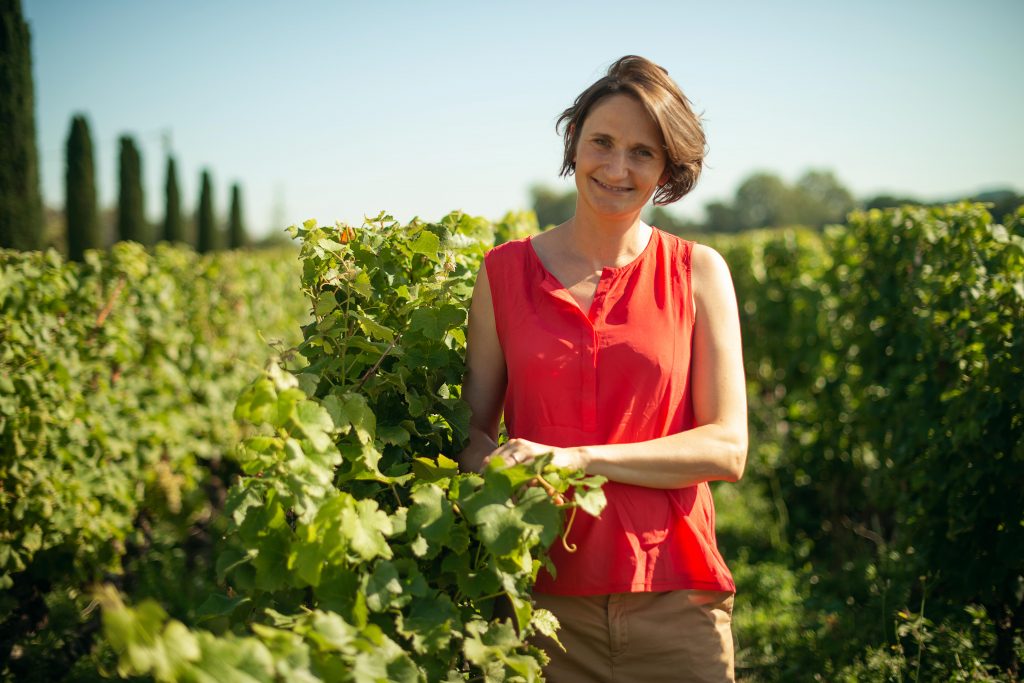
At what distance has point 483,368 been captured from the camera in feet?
6.77

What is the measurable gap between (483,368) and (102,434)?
3.43 meters

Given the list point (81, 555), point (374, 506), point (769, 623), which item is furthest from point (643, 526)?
point (81, 555)

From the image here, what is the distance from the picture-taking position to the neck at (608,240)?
2043 mm

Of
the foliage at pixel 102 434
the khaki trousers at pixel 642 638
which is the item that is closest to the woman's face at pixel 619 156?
Answer: the khaki trousers at pixel 642 638

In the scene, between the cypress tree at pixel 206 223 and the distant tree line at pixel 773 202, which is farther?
the distant tree line at pixel 773 202

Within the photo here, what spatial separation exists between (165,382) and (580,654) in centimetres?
482

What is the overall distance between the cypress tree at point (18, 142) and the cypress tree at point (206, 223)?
2276cm

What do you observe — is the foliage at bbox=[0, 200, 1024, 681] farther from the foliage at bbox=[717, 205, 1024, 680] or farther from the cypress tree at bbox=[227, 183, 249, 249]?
the cypress tree at bbox=[227, 183, 249, 249]

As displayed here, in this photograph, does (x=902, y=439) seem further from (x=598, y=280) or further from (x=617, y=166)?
(x=617, y=166)

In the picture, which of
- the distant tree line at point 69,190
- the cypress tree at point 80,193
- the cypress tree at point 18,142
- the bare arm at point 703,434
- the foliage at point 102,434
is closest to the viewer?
the bare arm at point 703,434

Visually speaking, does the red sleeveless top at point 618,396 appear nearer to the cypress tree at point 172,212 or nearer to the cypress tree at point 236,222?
the cypress tree at point 172,212

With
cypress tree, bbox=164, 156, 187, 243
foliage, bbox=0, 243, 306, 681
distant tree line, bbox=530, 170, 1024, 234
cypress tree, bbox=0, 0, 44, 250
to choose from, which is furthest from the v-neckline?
distant tree line, bbox=530, 170, 1024, 234

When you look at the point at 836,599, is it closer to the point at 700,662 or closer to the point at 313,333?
the point at 700,662

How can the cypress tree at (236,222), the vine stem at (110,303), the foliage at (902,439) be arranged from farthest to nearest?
1. the cypress tree at (236,222)
2. the vine stem at (110,303)
3. the foliage at (902,439)
